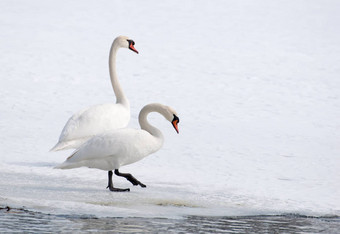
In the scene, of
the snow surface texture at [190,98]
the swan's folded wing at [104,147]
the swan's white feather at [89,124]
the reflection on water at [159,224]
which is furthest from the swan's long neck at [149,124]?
the reflection on water at [159,224]

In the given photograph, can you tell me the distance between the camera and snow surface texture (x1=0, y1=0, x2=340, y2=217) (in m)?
6.13

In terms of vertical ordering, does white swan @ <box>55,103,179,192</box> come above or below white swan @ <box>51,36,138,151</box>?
below

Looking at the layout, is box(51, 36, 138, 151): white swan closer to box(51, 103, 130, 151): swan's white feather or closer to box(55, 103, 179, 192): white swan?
box(51, 103, 130, 151): swan's white feather

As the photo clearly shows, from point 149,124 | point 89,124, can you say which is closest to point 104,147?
point 149,124

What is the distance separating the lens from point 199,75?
1261cm

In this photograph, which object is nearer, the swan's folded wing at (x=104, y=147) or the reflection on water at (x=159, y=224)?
the reflection on water at (x=159, y=224)

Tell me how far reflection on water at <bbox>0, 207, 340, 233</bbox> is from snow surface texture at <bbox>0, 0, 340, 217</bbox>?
0.19 meters

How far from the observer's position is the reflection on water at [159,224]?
4887 mm

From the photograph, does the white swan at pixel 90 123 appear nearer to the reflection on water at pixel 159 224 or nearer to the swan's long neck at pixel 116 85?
the swan's long neck at pixel 116 85

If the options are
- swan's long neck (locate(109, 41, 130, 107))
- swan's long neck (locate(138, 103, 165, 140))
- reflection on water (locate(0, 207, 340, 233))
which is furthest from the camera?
swan's long neck (locate(109, 41, 130, 107))

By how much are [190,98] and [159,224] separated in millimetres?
6042

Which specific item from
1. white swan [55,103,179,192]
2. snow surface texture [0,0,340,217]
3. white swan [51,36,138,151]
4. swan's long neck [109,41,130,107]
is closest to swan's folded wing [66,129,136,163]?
white swan [55,103,179,192]

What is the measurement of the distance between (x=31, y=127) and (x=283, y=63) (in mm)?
5860

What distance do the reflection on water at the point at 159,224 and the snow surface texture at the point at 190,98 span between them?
0.61ft
